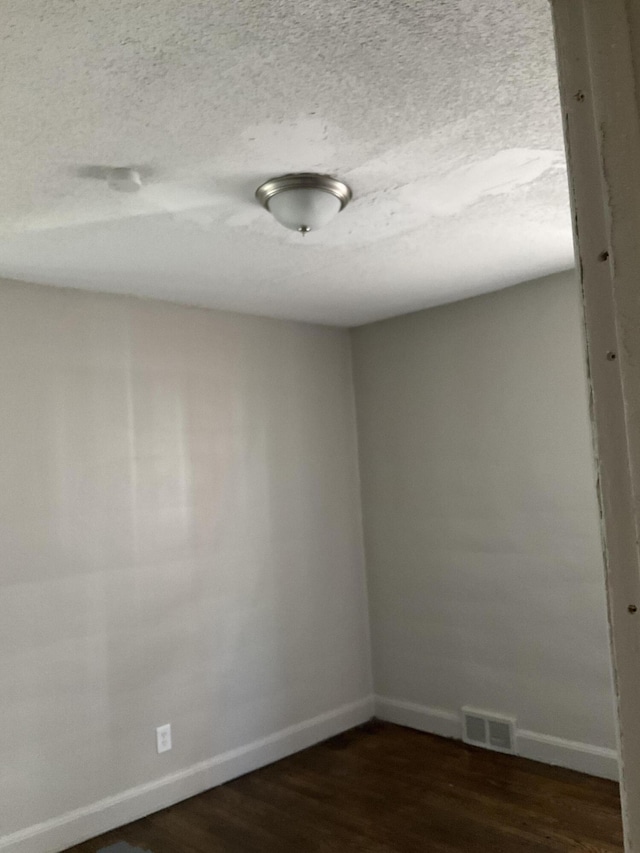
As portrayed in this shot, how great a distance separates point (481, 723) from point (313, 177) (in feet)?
8.70

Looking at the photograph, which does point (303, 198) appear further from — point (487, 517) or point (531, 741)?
point (531, 741)

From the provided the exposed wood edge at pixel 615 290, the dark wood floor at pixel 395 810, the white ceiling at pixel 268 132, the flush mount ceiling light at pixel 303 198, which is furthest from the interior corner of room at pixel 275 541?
the exposed wood edge at pixel 615 290

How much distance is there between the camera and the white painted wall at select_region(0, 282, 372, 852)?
8.34ft

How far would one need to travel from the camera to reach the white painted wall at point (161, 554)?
254 centimetres

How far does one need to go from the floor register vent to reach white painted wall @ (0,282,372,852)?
2.06 feet

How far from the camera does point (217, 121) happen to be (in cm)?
153

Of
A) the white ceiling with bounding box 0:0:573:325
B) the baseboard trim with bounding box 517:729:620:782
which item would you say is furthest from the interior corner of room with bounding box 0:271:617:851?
the white ceiling with bounding box 0:0:573:325

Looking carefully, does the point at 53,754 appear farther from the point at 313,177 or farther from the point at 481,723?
the point at 313,177

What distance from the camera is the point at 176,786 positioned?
9.32 ft

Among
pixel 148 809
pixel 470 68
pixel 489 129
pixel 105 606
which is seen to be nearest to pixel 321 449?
pixel 105 606

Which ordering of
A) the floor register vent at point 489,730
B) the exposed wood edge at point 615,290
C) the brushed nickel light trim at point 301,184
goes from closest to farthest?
the exposed wood edge at point 615,290
the brushed nickel light trim at point 301,184
the floor register vent at point 489,730

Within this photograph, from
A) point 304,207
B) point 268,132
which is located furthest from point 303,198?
point 268,132

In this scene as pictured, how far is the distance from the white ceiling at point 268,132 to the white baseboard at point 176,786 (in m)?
2.09

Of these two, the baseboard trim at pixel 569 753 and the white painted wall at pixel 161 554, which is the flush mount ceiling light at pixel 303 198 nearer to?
the white painted wall at pixel 161 554
